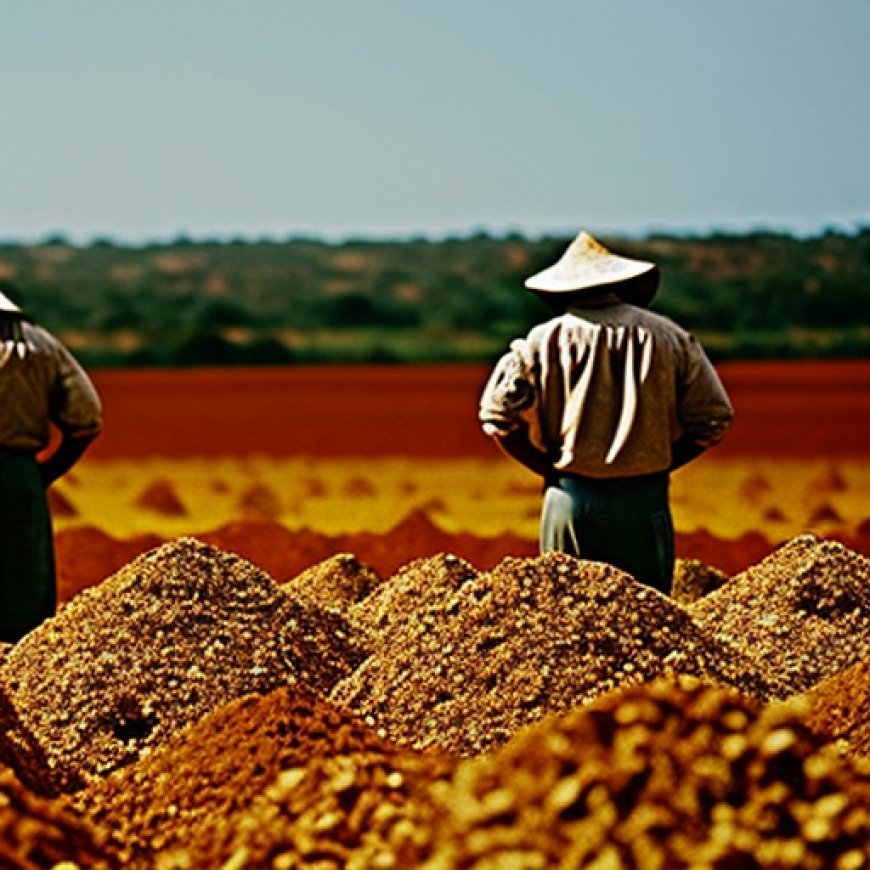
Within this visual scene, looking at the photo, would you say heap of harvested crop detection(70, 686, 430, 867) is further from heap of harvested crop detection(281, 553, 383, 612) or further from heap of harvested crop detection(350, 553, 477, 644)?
heap of harvested crop detection(281, 553, 383, 612)

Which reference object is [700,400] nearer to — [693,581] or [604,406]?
[604,406]

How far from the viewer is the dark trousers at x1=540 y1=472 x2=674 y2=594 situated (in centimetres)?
873

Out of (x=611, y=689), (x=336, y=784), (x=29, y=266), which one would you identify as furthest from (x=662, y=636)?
(x=29, y=266)

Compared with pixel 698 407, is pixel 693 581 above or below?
below

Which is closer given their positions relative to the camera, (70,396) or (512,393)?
(512,393)

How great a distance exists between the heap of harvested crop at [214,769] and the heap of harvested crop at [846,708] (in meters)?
1.80

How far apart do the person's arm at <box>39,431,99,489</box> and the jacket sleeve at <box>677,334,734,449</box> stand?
2.63 meters

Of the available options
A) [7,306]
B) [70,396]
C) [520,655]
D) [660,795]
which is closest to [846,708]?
[520,655]

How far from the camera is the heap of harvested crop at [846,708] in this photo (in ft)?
24.1

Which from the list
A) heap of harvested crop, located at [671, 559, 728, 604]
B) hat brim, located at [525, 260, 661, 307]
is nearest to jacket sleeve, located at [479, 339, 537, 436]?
hat brim, located at [525, 260, 661, 307]

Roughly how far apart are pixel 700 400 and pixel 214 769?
3.17 m

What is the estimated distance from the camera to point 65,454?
9.77 m

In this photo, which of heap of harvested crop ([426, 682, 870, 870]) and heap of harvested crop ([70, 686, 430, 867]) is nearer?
heap of harvested crop ([426, 682, 870, 870])

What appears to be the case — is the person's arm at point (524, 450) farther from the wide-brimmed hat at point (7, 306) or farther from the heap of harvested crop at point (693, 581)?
the heap of harvested crop at point (693, 581)
